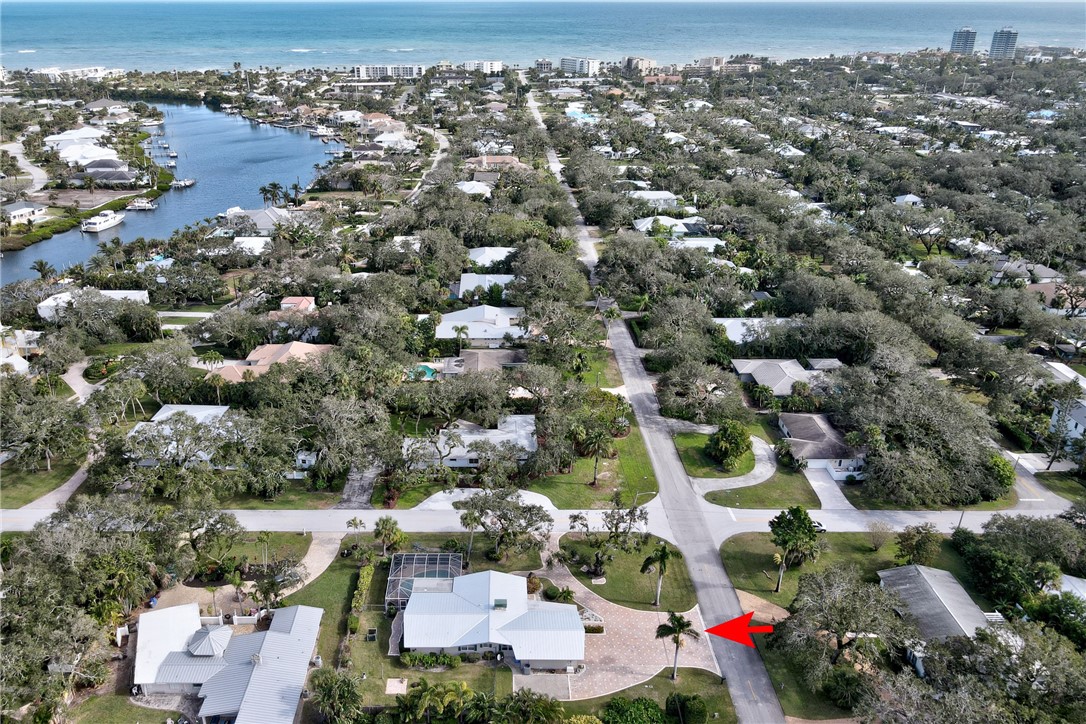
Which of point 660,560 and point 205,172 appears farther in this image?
point 205,172

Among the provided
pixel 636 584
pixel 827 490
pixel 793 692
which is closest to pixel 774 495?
pixel 827 490

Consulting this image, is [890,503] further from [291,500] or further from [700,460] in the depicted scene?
[291,500]

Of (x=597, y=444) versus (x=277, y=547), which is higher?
(x=597, y=444)

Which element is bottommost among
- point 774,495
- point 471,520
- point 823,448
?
point 774,495

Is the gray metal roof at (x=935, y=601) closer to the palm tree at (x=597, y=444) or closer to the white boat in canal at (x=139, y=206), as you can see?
the palm tree at (x=597, y=444)

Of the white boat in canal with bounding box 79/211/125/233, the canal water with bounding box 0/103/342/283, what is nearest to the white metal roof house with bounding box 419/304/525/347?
the canal water with bounding box 0/103/342/283

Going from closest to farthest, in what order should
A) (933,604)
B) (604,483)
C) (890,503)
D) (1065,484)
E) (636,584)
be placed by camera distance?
(933,604)
(636,584)
(890,503)
(604,483)
(1065,484)

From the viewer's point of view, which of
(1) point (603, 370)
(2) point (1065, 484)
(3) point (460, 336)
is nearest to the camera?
(2) point (1065, 484)
